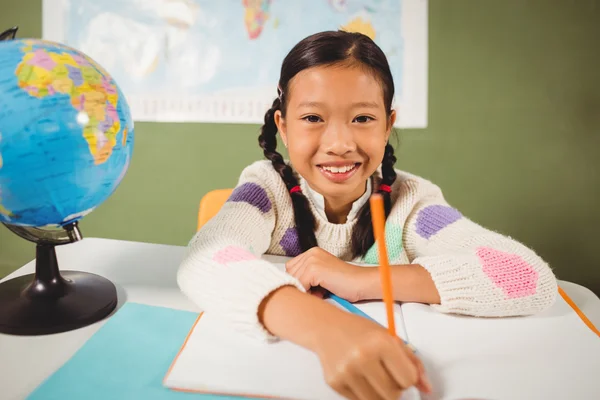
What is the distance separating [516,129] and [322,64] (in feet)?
3.42

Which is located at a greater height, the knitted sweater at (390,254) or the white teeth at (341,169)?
the white teeth at (341,169)

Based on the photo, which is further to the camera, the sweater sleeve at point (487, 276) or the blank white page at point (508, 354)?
the sweater sleeve at point (487, 276)

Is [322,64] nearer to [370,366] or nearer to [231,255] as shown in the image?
[231,255]

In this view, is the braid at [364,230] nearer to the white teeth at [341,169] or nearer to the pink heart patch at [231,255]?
the white teeth at [341,169]

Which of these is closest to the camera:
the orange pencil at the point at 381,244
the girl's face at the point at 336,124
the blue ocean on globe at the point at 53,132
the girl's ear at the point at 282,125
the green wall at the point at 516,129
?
the orange pencil at the point at 381,244

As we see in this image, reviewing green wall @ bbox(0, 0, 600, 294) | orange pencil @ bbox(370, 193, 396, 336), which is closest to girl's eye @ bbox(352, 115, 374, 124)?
orange pencil @ bbox(370, 193, 396, 336)

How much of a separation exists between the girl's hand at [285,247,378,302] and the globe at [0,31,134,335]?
28cm

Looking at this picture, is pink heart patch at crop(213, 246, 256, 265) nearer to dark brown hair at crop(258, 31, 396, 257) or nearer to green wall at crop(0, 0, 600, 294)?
dark brown hair at crop(258, 31, 396, 257)

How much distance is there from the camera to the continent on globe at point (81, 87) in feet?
1.66

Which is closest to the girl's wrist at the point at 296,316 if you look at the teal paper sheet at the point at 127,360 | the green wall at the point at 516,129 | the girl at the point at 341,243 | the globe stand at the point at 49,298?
the girl at the point at 341,243

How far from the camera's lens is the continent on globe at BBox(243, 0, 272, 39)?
1557mm

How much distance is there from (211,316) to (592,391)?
1.39 ft

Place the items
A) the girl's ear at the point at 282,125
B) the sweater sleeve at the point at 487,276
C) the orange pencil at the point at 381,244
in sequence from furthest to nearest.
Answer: the girl's ear at the point at 282,125, the sweater sleeve at the point at 487,276, the orange pencil at the point at 381,244

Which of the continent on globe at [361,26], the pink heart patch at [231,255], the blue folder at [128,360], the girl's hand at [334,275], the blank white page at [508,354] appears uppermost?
the continent on globe at [361,26]
